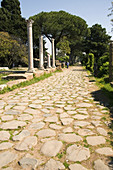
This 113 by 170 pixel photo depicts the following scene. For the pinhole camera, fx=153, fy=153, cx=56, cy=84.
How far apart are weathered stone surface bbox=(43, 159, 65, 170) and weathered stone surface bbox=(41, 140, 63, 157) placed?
0.52ft

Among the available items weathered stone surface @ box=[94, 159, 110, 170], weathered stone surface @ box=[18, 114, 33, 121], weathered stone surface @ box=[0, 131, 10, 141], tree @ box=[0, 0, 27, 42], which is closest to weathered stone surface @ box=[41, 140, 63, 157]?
weathered stone surface @ box=[94, 159, 110, 170]

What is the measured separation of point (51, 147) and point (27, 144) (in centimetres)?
37

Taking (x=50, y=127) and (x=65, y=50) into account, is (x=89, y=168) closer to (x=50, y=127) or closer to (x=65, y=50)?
(x=50, y=127)

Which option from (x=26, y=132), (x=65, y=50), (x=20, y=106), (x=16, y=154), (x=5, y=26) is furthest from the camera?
(x=65, y=50)

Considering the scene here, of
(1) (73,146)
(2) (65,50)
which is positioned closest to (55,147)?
(1) (73,146)

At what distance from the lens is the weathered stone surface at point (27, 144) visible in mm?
2191

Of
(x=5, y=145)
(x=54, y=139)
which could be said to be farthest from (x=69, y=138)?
(x=5, y=145)

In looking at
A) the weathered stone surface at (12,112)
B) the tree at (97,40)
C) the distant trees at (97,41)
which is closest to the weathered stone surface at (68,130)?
the weathered stone surface at (12,112)

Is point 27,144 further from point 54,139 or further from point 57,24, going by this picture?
point 57,24

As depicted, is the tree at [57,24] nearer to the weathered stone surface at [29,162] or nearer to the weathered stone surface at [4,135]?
the weathered stone surface at [4,135]

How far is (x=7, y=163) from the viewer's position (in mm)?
1880

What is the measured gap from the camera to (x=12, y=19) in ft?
100

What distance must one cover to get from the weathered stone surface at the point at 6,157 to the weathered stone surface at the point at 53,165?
1.47 ft

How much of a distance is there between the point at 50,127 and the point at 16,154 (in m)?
0.96
